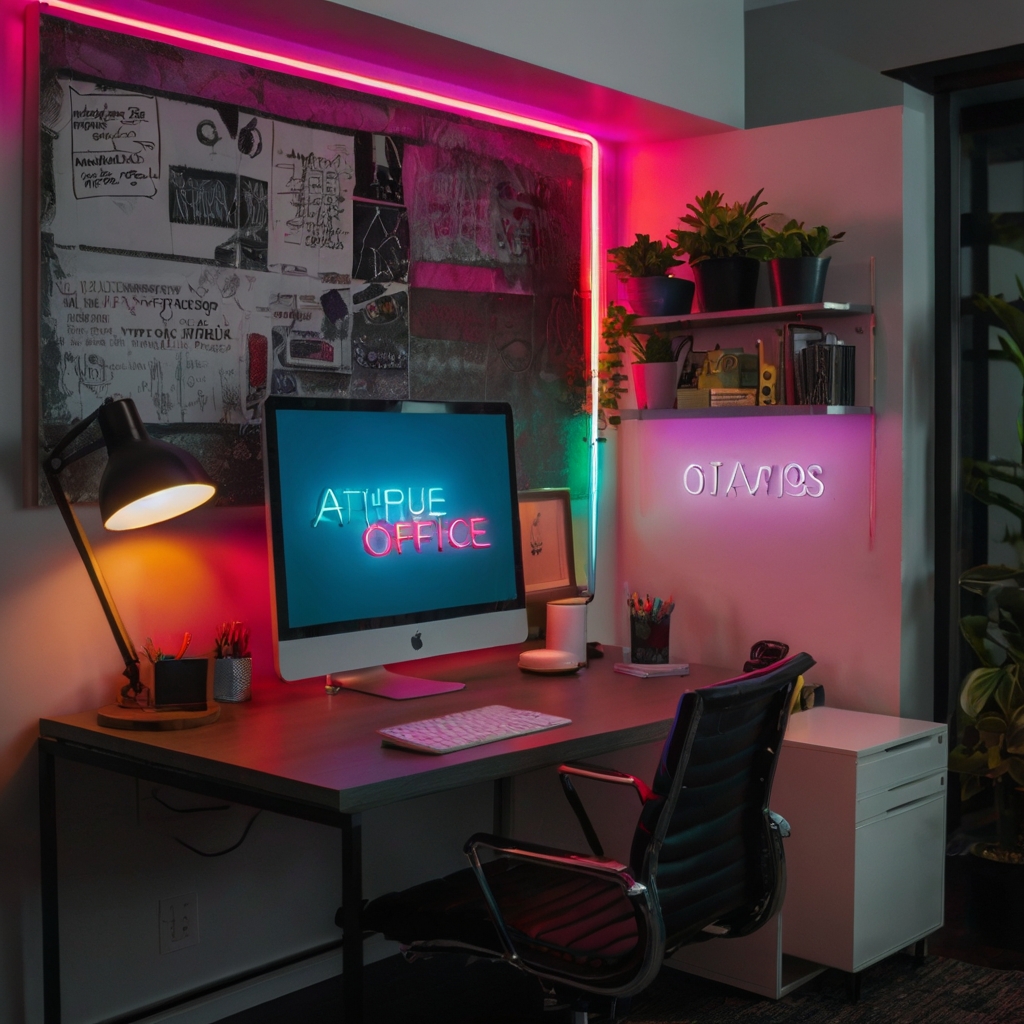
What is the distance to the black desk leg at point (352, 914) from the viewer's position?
1.98 m

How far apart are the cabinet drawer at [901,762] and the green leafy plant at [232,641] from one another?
1.50 m

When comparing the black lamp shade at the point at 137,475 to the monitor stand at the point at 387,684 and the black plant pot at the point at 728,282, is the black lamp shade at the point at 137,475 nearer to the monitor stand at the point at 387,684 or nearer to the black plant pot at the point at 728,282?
the monitor stand at the point at 387,684

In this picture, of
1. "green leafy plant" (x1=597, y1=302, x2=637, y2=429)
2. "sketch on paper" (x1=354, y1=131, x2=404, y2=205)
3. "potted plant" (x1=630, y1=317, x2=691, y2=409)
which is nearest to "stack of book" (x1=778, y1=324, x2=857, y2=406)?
"potted plant" (x1=630, y1=317, x2=691, y2=409)

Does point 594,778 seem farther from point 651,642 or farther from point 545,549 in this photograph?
point 545,549

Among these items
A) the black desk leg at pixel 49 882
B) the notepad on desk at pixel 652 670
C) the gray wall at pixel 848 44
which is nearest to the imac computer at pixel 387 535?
the notepad on desk at pixel 652 670

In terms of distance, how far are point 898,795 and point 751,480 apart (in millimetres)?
1069

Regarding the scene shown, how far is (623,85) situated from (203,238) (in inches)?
52.7

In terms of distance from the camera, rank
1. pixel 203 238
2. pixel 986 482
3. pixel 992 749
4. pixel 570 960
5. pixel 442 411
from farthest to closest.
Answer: pixel 986 482
pixel 992 749
pixel 442 411
pixel 203 238
pixel 570 960

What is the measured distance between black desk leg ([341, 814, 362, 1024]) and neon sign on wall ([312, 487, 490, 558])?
864 mm

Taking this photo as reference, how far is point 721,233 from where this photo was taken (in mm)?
3551

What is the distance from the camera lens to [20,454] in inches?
101

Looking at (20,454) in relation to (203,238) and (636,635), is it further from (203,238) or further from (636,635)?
(636,635)

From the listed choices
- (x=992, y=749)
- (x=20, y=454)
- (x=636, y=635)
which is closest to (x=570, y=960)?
(x=636, y=635)

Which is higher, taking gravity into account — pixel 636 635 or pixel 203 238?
pixel 203 238
